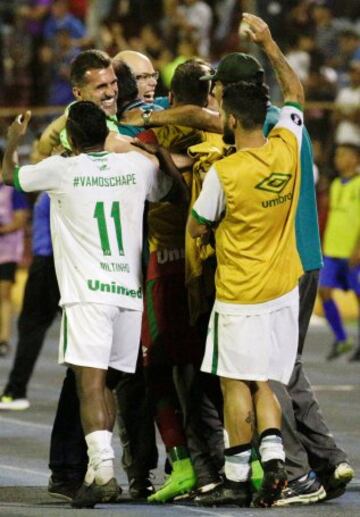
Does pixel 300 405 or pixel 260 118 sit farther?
pixel 300 405

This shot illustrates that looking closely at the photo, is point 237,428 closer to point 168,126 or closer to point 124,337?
point 124,337

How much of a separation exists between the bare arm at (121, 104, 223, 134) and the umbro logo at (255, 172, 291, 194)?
50cm

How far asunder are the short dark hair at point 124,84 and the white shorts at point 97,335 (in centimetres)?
124

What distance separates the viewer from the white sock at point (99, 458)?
9180mm

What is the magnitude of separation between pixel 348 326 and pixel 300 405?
507 inches

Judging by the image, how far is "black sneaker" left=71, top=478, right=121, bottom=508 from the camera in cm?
916

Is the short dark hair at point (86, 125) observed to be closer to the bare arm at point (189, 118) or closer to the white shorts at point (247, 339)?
the bare arm at point (189, 118)

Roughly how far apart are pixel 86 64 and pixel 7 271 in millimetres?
9651

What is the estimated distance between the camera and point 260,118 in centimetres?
919

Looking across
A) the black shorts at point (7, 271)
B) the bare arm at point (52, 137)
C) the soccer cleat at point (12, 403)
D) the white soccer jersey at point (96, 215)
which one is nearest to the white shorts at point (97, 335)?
the white soccer jersey at point (96, 215)

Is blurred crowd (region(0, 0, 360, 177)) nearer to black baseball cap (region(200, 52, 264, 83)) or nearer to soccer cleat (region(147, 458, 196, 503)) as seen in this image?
soccer cleat (region(147, 458, 196, 503))

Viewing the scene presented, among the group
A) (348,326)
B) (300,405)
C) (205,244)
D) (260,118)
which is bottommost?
(348,326)

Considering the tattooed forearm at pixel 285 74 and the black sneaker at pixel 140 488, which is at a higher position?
the tattooed forearm at pixel 285 74

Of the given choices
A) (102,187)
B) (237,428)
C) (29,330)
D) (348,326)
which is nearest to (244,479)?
(237,428)
